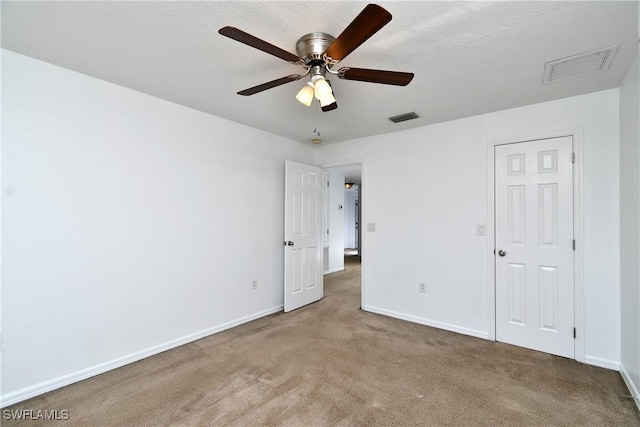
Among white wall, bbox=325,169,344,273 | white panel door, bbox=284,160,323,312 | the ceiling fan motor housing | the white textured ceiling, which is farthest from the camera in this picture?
white wall, bbox=325,169,344,273

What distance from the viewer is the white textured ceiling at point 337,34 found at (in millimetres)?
1587

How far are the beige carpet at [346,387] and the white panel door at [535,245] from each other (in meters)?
0.24

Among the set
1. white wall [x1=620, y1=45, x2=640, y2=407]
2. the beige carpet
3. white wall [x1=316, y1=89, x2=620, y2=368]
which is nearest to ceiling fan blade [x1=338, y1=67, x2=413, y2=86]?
white wall [x1=620, y1=45, x2=640, y2=407]

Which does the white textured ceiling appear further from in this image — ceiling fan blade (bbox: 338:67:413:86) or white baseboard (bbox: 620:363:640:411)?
white baseboard (bbox: 620:363:640:411)

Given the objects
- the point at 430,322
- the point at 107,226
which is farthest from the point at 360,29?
the point at 430,322

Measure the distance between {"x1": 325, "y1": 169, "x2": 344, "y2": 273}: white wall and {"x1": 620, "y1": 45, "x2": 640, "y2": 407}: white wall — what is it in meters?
4.88

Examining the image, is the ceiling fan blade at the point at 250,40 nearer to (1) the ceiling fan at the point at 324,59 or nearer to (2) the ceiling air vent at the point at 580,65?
(1) the ceiling fan at the point at 324,59

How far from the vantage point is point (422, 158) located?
359 centimetres

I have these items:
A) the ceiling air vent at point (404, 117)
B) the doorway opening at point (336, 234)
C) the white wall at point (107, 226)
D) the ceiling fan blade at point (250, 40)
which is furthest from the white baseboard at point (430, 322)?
the ceiling fan blade at point (250, 40)

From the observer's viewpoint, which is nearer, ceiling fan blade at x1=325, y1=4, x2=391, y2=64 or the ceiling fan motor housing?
ceiling fan blade at x1=325, y1=4, x2=391, y2=64

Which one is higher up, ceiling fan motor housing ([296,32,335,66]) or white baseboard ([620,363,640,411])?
ceiling fan motor housing ([296,32,335,66])

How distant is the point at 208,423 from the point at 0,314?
1631 mm

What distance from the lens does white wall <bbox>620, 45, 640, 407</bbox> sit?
2076 mm

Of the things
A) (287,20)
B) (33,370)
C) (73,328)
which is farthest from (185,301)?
(287,20)
